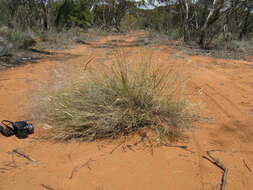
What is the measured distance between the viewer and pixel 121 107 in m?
2.41

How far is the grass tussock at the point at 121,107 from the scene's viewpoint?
2.27 meters

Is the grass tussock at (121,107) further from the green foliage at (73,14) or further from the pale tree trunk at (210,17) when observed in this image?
the green foliage at (73,14)

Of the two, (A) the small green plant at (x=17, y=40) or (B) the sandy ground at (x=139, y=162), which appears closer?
(B) the sandy ground at (x=139, y=162)

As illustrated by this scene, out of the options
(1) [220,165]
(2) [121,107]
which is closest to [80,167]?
(2) [121,107]

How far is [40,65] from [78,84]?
305 centimetres

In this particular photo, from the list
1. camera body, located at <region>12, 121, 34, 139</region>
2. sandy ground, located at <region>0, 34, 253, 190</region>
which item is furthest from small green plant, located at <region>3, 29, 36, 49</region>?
camera body, located at <region>12, 121, 34, 139</region>

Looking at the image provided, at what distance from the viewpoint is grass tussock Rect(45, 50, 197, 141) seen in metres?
2.27

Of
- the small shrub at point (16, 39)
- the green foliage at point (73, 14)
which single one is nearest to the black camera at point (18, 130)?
the small shrub at point (16, 39)

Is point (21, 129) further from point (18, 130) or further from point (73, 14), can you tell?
point (73, 14)

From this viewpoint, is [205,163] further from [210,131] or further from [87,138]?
[87,138]

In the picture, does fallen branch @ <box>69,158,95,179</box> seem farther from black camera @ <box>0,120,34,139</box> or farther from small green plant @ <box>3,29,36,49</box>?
small green plant @ <box>3,29,36,49</box>

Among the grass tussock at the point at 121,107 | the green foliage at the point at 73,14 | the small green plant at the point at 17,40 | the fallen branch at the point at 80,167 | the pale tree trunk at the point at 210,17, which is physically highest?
the green foliage at the point at 73,14

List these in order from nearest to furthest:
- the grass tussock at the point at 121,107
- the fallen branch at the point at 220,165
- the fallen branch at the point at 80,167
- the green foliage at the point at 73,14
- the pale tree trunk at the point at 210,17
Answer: the fallen branch at the point at 220,165 < the fallen branch at the point at 80,167 < the grass tussock at the point at 121,107 < the pale tree trunk at the point at 210,17 < the green foliage at the point at 73,14

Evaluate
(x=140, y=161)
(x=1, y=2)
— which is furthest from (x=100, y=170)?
(x=1, y=2)
